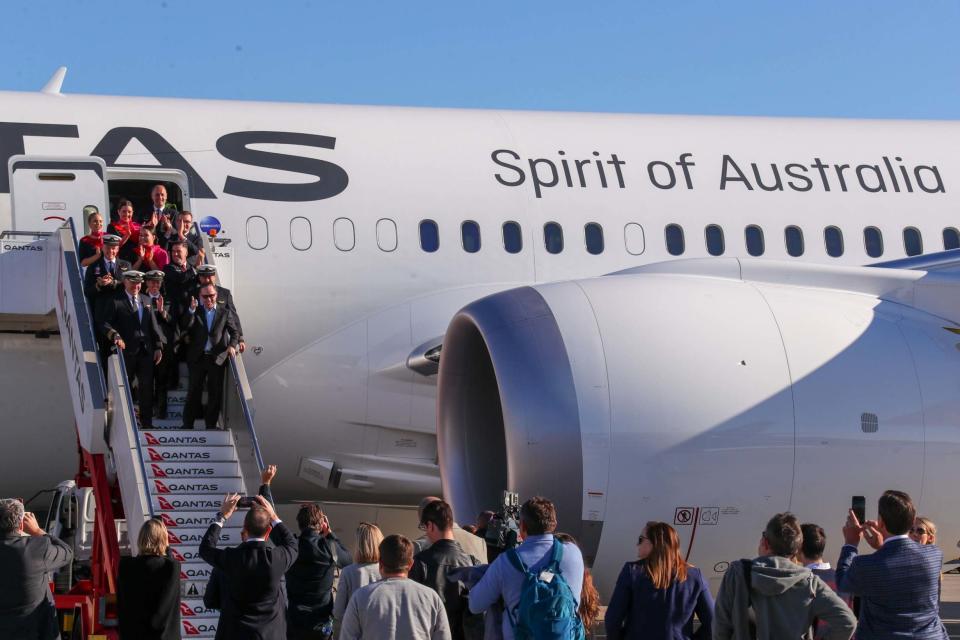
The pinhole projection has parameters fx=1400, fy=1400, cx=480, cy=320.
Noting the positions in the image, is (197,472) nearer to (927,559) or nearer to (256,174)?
(256,174)

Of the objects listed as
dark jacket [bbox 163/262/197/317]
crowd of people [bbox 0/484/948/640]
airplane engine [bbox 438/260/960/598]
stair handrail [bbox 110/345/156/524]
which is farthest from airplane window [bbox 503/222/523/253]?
crowd of people [bbox 0/484/948/640]

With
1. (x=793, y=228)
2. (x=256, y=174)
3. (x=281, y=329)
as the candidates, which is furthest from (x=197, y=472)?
(x=793, y=228)

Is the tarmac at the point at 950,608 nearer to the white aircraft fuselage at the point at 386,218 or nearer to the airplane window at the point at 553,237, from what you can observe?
the white aircraft fuselage at the point at 386,218

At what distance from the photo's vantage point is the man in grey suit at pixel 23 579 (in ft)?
21.2

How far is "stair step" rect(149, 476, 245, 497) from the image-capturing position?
9062 millimetres

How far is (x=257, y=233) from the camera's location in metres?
11.4

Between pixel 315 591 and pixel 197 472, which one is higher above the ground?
pixel 197 472

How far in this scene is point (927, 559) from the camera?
5.98 metres

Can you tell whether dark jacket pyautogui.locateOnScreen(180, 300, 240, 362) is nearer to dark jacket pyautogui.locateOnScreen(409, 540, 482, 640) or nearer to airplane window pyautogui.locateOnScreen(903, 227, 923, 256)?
dark jacket pyautogui.locateOnScreen(409, 540, 482, 640)

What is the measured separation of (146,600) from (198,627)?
2.15m

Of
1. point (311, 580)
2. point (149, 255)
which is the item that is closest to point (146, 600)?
point (311, 580)

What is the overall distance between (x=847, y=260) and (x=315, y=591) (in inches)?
280

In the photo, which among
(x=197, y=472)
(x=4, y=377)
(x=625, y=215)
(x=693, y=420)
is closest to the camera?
(x=693, y=420)

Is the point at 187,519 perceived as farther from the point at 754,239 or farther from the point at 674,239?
the point at 754,239
